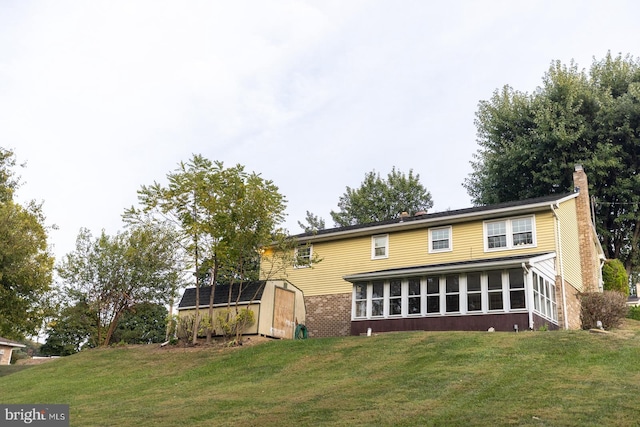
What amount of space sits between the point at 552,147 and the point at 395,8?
19.4 metres

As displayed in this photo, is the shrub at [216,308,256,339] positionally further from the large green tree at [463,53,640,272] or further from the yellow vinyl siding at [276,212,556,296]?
the large green tree at [463,53,640,272]

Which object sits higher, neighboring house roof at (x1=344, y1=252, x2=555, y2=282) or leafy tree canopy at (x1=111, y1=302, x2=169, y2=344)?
neighboring house roof at (x1=344, y1=252, x2=555, y2=282)

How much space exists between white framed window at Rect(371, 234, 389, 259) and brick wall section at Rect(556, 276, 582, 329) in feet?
22.9

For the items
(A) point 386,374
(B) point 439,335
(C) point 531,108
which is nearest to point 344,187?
(C) point 531,108

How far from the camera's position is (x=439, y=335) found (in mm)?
16922

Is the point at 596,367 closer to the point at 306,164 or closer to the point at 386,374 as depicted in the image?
the point at 386,374

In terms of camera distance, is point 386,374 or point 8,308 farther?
point 8,308

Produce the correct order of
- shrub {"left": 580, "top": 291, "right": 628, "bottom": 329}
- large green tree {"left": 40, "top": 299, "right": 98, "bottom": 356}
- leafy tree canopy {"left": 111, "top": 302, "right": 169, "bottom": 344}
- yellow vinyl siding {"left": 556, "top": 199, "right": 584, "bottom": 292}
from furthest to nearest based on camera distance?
leafy tree canopy {"left": 111, "top": 302, "right": 169, "bottom": 344}
large green tree {"left": 40, "top": 299, "right": 98, "bottom": 356}
yellow vinyl siding {"left": 556, "top": 199, "right": 584, "bottom": 292}
shrub {"left": 580, "top": 291, "right": 628, "bottom": 329}

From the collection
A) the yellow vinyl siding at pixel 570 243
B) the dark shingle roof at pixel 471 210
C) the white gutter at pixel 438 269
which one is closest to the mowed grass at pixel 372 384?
the white gutter at pixel 438 269

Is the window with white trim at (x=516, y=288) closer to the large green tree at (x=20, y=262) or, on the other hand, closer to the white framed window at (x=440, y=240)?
the white framed window at (x=440, y=240)

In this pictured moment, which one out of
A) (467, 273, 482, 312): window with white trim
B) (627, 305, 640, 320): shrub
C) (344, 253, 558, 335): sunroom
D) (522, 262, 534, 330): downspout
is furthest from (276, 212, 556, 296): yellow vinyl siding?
(627, 305, 640, 320): shrub

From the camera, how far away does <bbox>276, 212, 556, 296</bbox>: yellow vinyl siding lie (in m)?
21.9

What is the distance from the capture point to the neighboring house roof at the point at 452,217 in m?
22.1
